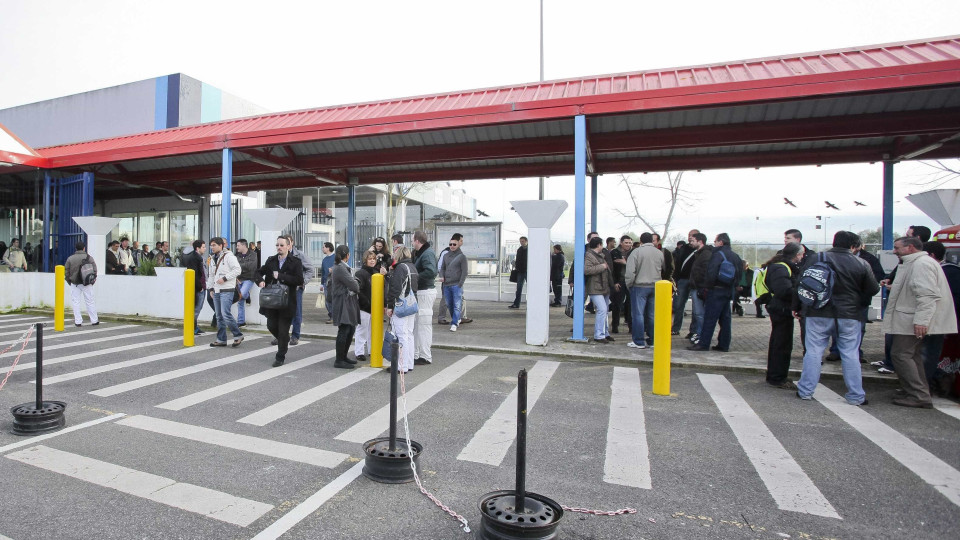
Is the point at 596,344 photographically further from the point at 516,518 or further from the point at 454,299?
the point at 516,518

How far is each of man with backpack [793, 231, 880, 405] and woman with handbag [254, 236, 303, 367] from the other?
258 inches

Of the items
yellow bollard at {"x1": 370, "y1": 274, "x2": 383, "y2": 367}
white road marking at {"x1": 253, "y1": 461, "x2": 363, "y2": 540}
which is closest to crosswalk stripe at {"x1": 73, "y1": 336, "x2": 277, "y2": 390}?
yellow bollard at {"x1": 370, "y1": 274, "x2": 383, "y2": 367}

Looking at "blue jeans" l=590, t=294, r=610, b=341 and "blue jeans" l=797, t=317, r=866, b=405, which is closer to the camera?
"blue jeans" l=797, t=317, r=866, b=405

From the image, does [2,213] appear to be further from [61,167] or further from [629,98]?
[629,98]

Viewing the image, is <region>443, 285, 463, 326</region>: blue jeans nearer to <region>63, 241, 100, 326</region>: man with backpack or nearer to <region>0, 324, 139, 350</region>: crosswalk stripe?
<region>0, 324, 139, 350</region>: crosswalk stripe

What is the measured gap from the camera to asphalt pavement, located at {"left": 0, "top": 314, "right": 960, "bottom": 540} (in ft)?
10.1

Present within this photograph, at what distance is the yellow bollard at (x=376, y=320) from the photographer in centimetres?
728

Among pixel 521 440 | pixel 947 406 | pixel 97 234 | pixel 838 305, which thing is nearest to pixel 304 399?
pixel 521 440

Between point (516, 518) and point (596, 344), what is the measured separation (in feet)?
20.9

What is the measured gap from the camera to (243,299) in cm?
1018

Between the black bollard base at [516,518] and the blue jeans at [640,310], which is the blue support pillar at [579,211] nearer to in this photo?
the blue jeans at [640,310]

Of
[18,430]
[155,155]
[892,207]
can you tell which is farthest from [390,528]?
[892,207]

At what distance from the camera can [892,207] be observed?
11.4 metres

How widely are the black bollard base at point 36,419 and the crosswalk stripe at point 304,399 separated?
151 centimetres
